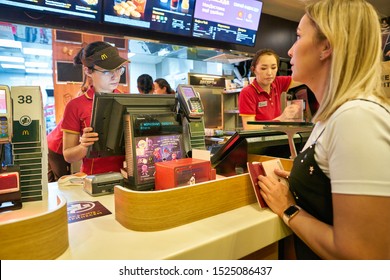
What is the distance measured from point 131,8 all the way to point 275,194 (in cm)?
263

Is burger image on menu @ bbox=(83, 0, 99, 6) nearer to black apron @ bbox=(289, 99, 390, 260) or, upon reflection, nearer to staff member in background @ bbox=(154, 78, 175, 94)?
staff member in background @ bbox=(154, 78, 175, 94)

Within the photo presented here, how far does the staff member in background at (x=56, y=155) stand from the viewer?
2549 mm

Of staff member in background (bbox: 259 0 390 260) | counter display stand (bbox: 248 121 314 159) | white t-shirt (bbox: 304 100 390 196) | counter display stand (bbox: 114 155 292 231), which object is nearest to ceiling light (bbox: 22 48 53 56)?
counter display stand (bbox: 248 121 314 159)

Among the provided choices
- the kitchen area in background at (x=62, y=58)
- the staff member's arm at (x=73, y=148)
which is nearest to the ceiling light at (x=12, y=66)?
the kitchen area in background at (x=62, y=58)

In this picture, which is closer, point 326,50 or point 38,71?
point 326,50

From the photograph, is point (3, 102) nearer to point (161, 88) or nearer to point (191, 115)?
point (191, 115)

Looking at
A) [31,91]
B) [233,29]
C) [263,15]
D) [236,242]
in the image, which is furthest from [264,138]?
[263,15]

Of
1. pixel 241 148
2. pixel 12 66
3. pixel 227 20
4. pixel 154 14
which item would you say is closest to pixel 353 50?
pixel 241 148

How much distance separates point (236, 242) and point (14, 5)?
2709 mm

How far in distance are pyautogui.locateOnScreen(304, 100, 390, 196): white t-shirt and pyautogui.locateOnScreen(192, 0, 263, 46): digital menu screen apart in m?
2.98

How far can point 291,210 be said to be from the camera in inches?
37.4

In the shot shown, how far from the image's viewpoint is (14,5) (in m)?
2.43

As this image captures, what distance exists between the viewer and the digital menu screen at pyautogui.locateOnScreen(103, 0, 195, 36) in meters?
2.86

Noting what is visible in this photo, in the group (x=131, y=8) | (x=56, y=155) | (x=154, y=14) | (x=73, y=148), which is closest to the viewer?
(x=73, y=148)
